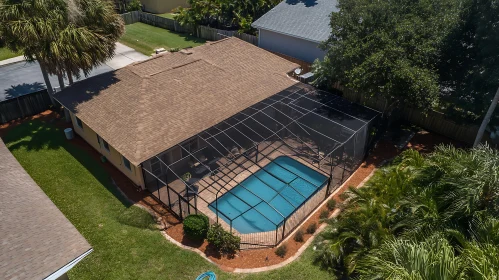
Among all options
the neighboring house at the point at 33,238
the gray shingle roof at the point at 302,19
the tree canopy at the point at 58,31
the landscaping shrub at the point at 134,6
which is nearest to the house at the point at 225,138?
the tree canopy at the point at 58,31

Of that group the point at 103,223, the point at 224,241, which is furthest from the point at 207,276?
the point at 103,223

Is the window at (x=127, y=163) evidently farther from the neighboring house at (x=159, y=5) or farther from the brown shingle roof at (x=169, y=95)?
the neighboring house at (x=159, y=5)

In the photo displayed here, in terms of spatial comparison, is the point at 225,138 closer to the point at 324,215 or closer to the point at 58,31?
the point at 324,215

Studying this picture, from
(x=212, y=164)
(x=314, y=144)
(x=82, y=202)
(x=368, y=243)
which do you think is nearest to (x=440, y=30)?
(x=314, y=144)

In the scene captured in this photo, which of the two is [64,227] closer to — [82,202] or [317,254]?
[82,202]

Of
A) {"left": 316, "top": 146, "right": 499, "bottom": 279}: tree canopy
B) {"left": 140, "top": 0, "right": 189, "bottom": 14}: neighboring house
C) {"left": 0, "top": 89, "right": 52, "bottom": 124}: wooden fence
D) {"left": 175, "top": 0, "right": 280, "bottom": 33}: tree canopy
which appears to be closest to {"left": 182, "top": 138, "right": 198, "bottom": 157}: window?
{"left": 316, "top": 146, "right": 499, "bottom": 279}: tree canopy
